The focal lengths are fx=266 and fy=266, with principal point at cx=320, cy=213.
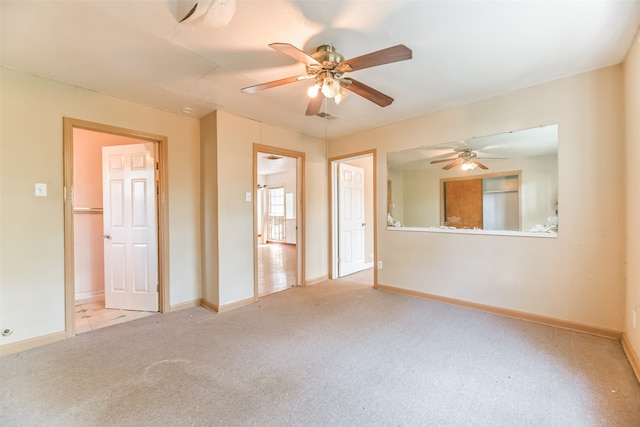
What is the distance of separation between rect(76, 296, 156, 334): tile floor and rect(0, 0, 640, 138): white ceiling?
2396 mm

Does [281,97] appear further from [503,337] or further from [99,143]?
[503,337]

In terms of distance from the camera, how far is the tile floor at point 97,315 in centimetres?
279

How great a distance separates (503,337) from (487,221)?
125 cm

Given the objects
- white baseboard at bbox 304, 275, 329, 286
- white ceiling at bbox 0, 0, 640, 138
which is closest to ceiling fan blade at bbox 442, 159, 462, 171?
white ceiling at bbox 0, 0, 640, 138

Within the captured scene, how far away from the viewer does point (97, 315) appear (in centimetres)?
307

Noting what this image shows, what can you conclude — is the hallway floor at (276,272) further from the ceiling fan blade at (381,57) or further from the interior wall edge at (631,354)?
the interior wall edge at (631,354)

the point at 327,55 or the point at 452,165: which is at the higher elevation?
the point at 327,55

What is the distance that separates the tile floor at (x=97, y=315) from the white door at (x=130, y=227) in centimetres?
9

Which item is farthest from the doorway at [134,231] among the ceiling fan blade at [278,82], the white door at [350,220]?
the white door at [350,220]

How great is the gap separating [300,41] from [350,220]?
3.31 m

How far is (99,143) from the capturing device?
3.72m

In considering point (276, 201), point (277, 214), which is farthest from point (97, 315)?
point (276, 201)

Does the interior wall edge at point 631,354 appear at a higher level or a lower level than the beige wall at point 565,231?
lower

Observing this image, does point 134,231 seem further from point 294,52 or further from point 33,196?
point 294,52
